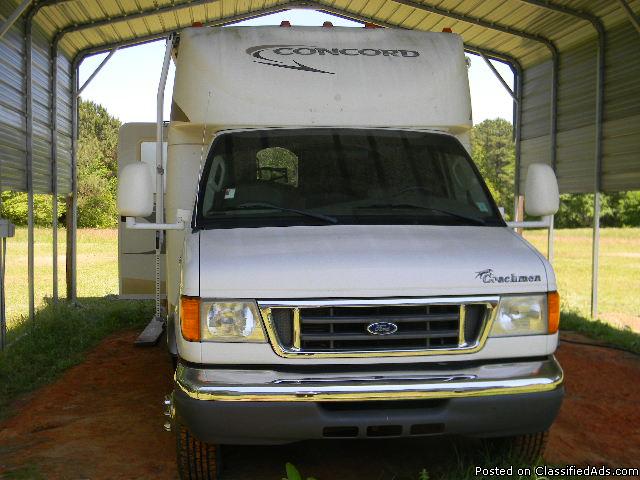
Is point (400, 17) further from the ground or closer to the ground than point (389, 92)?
further from the ground

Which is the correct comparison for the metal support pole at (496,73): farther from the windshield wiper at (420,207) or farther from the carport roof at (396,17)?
the windshield wiper at (420,207)

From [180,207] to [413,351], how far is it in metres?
2.42

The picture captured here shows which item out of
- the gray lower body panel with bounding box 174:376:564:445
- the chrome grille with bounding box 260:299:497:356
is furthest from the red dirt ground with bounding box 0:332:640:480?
the chrome grille with bounding box 260:299:497:356

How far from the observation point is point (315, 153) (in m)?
5.14

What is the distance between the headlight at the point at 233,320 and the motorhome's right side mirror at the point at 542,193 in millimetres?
2277

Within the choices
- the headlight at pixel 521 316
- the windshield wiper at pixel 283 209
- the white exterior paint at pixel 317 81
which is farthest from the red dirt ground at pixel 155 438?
the white exterior paint at pixel 317 81

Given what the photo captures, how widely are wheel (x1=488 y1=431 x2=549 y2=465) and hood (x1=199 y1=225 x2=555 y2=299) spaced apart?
1.10 m

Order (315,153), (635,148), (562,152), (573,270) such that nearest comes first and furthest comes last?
(315,153) < (635,148) < (562,152) < (573,270)

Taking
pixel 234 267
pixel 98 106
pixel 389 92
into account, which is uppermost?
pixel 98 106

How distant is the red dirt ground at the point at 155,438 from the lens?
4.91m

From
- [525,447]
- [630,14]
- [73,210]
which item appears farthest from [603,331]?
[73,210]

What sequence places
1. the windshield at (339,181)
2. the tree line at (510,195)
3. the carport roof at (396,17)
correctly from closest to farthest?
the windshield at (339,181) → the carport roof at (396,17) → the tree line at (510,195)

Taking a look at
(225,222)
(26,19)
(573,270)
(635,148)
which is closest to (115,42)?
(26,19)

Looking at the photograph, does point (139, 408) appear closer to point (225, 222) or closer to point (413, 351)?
point (225, 222)
